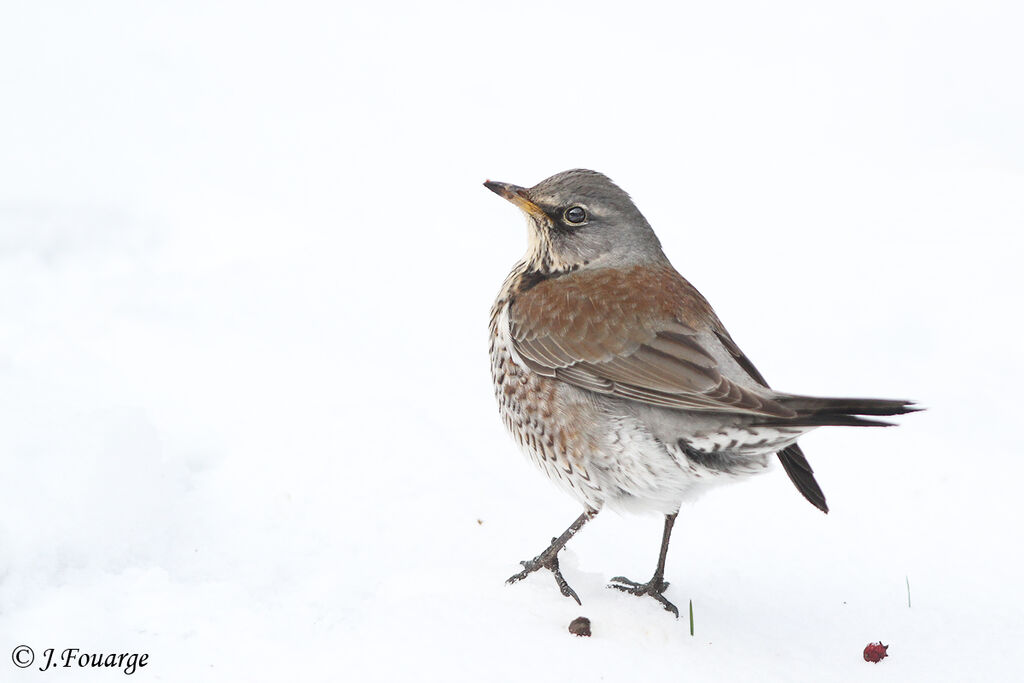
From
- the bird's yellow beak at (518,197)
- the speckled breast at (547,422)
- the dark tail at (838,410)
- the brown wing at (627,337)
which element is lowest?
the speckled breast at (547,422)

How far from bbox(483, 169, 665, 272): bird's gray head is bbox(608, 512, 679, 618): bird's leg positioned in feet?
4.31

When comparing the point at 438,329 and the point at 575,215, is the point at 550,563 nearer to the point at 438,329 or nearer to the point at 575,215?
the point at 575,215

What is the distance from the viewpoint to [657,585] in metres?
4.96

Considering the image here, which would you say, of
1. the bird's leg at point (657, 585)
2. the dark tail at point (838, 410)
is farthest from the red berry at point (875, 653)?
the dark tail at point (838, 410)

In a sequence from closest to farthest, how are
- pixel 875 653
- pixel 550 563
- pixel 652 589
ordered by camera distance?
pixel 875 653, pixel 550 563, pixel 652 589

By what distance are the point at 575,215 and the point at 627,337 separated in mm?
866

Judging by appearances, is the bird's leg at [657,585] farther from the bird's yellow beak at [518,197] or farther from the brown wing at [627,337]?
the bird's yellow beak at [518,197]

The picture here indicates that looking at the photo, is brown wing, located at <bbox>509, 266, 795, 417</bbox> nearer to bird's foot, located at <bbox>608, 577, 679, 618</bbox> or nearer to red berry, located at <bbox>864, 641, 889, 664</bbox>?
bird's foot, located at <bbox>608, 577, 679, 618</bbox>

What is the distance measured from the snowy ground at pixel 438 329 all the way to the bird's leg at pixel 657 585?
115mm

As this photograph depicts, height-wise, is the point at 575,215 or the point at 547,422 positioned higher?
the point at 575,215

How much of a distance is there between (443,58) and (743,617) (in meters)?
7.36

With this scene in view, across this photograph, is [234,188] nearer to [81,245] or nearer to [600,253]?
[81,245]

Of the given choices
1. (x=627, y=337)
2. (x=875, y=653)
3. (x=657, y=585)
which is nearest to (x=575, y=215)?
(x=627, y=337)

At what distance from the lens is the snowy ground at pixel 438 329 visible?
14.9 ft
